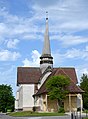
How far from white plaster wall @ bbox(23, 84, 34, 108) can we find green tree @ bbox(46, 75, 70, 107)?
19.1 metres

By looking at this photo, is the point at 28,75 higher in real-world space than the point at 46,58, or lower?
lower

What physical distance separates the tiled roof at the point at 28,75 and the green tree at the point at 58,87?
19.5 m

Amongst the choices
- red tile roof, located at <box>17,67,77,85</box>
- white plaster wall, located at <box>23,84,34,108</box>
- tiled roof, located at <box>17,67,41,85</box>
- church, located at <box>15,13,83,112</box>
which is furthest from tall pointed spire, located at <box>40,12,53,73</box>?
white plaster wall, located at <box>23,84,34,108</box>

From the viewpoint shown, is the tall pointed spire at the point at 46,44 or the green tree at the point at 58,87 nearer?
the green tree at the point at 58,87

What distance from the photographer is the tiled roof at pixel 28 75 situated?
82.8 metres

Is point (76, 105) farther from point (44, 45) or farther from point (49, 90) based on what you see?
point (44, 45)

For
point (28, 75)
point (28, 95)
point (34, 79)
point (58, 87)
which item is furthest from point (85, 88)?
point (58, 87)

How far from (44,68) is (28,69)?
21.1 ft

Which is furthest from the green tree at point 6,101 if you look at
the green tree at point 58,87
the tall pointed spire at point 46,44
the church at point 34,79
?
the green tree at point 58,87

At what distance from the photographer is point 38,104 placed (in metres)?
76.2

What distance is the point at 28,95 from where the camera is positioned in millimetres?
82000

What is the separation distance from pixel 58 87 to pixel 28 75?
23.0 metres

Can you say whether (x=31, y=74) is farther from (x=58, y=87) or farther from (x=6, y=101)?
(x=58, y=87)

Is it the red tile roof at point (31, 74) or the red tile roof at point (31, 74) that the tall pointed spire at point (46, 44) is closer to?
the red tile roof at point (31, 74)
